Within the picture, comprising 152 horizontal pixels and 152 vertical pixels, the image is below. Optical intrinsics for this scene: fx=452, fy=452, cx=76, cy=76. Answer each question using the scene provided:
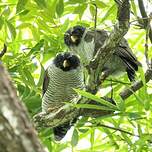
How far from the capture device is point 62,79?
374 cm

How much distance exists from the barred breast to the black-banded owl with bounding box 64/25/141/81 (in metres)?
0.16

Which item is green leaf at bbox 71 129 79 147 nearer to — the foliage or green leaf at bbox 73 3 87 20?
the foliage

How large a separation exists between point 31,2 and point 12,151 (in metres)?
2.20

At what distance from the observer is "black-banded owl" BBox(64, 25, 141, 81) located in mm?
3193

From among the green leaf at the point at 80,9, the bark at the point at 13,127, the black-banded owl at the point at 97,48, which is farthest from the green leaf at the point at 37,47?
the bark at the point at 13,127

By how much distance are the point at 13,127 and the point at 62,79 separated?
314 centimetres

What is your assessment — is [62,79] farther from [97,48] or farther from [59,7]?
[59,7]

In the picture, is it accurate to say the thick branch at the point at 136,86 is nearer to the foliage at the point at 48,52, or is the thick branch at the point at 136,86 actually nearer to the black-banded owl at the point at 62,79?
the foliage at the point at 48,52

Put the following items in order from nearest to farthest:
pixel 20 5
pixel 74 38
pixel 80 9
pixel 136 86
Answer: pixel 136 86 < pixel 20 5 < pixel 80 9 < pixel 74 38

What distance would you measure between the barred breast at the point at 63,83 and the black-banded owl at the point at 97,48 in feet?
0.51

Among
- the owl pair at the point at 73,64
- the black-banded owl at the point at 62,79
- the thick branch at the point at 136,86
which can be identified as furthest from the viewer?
the black-banded owl at the point at 62,79

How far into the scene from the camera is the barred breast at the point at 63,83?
3627mm

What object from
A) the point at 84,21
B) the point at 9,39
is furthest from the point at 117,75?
the point at 9,39

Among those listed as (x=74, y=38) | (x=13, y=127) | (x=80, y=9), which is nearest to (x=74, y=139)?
(x=80, y=9)
